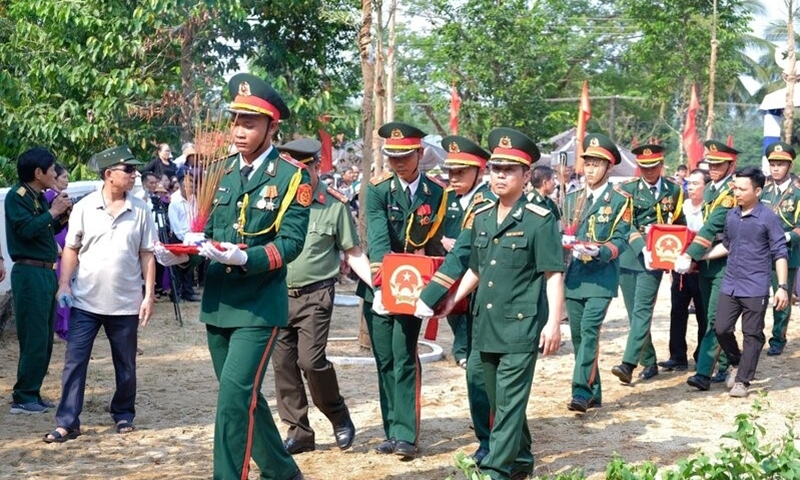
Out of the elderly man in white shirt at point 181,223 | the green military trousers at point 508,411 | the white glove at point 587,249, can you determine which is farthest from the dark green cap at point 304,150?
the elderly man in white shirt at point 181,223

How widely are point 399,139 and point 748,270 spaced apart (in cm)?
363

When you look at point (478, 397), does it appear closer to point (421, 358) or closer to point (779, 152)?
point (421, 358)

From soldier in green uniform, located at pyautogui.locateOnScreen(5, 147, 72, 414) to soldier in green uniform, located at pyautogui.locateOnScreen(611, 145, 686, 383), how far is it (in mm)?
4809

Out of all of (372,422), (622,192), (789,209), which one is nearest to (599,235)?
(622,192)

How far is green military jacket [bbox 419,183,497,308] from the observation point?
22.2 ft

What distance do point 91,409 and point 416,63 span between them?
41.4 m

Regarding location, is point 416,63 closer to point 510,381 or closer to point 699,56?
point 699,56

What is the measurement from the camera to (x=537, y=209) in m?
6.51

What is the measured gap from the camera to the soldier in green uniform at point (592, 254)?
8820mm

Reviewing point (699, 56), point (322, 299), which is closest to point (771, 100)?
point (699, 56)

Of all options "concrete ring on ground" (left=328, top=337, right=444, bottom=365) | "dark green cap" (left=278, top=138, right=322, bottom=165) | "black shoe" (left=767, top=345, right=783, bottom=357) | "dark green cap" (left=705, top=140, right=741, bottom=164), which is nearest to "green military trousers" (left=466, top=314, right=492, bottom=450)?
"dark green cap" (left=278, top=138, right=322, bottom=165)

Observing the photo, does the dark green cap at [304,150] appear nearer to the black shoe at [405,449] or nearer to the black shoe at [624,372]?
the black shoe at [405,449]

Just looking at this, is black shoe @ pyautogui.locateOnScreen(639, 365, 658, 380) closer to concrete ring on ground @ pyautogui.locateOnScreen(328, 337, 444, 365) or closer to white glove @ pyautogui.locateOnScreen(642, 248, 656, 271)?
white glove @ pyautogui.locateOnScreen(642, 248, 656, 271)

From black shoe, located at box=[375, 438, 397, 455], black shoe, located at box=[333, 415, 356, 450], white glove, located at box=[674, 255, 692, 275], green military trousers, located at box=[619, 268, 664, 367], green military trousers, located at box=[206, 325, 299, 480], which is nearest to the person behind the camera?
green military trousers, located at box=[206, 325, 299, 480]
